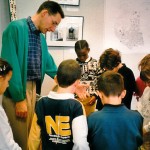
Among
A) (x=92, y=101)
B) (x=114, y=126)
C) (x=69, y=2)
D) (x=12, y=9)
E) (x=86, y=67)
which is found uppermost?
(x=69, y=2)

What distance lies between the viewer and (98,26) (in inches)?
136

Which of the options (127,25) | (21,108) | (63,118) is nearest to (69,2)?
(127,25)

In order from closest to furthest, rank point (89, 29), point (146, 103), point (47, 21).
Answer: point (146, 103), point (47, 21), point (89, 29)

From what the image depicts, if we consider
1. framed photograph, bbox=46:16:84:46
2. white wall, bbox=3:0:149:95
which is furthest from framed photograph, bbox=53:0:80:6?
framed photograph, bbox=46:16:84:46

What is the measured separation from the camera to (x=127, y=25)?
139 inches

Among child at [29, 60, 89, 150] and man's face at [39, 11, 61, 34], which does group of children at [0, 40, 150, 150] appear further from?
man's face at [39, 11, 61, 34]

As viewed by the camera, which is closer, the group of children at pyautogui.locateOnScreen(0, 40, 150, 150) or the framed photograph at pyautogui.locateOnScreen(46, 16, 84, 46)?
the group of children at pyautogui.locateOnScreen(0, 40, 150, 150)

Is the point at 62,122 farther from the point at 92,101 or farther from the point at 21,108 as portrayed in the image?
the point at 92,101

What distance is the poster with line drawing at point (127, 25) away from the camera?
3471 mm

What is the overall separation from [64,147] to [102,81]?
45 centimetres

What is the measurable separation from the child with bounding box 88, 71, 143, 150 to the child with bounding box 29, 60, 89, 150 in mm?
69

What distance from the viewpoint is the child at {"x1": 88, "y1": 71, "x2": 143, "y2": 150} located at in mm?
1458

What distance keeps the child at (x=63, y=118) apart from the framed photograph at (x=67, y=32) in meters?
1.82

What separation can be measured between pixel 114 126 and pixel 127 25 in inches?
91.7
